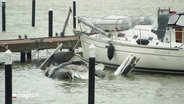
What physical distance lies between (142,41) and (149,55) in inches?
25.8

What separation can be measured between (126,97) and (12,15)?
107 feet

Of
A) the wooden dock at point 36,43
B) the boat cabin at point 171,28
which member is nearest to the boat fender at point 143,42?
the boat cabin at point 171,28

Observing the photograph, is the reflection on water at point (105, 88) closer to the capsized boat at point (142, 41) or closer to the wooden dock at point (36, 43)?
→ the capsized boat at point (142, 41)

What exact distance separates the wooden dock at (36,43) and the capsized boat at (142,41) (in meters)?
0.90

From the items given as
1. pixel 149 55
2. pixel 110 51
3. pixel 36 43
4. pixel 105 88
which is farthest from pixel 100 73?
pixel 36 43

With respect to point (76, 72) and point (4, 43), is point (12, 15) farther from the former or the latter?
point (76, 72)

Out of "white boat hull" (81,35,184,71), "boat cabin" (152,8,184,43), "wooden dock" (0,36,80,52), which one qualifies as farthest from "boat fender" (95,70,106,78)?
"wooden dock" (0,36,80,52)

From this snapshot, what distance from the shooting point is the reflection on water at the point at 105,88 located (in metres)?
26.6

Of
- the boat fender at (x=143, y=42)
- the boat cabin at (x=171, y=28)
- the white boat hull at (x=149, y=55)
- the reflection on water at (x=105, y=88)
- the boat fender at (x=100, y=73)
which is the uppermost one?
the boat cabin at (x=171, y=28)

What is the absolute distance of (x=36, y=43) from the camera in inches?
1341

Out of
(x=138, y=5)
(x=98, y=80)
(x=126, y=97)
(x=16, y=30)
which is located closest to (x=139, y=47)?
(x=98, y=80)

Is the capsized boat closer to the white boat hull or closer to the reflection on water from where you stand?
the white boat hull

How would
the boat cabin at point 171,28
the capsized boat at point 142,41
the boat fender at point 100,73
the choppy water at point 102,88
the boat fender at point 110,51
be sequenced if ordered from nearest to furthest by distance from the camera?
the choppy water at point 102,88
the boat fender at point 100,73
the capsized boat at point 142,41
the boat cabin at point 171,28
the boat fender at point 110,51

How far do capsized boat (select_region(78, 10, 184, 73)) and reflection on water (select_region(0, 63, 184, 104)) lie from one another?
1.97 feet
